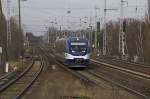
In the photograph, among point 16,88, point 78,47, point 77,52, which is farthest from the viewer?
point 78,47

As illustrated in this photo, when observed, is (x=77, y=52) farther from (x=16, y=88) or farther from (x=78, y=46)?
(x=16, y=88)

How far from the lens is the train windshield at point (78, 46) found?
47.8 meters

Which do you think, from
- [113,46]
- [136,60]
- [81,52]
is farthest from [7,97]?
[113,46]

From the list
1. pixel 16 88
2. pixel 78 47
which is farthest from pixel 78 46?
pixel 16 88

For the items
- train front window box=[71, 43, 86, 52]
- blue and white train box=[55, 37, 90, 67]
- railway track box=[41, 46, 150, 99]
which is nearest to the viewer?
railway track box=[41, 46, 150, 99]

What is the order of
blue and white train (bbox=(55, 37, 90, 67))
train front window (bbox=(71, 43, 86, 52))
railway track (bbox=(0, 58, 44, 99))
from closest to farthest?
railway track (bbox=(0, 58, 44, 99))
blue and white train (bbox=(55, 37, 90, 67))
train front window (bbox=(71, 43, 86, 52))

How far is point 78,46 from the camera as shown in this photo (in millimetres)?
47969

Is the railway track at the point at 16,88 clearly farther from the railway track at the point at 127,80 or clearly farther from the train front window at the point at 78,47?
the train front window at the point at 78,47

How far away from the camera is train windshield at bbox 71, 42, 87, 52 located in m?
47.8

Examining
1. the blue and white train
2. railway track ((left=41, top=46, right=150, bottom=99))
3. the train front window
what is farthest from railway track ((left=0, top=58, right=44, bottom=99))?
the train front window

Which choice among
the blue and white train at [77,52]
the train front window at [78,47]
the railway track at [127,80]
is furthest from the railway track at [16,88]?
the train front window at [78,47]

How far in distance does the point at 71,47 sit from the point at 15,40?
26.8 metres

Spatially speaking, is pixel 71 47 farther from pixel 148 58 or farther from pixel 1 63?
pixel 148 58

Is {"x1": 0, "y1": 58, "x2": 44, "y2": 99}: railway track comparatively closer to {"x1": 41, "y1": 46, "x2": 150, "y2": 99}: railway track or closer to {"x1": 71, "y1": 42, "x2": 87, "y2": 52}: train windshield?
{"x1": 41, "y1": 46, "x2": 150, "y2": 99}: railway track
